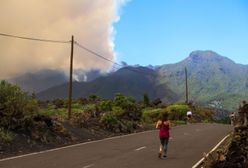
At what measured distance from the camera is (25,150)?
25641mm

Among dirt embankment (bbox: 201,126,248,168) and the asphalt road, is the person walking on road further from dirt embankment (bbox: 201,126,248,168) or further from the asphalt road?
dirt embankment (bbox: 201,126,248,168)

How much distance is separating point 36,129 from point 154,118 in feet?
147

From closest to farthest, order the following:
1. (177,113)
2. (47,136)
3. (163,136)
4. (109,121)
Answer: (163,136) → (47,136) → (109,121) → (177,113)

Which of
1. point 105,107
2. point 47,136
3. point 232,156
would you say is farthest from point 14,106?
point 105,107

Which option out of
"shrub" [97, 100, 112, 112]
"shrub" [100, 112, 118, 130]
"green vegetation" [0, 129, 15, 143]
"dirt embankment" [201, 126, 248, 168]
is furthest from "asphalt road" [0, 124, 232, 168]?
"shrub" [97, 100, 112, 112]

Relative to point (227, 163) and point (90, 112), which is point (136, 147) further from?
point (90, 112)

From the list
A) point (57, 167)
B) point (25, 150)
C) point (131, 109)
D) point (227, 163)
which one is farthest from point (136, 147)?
point (131, 109)

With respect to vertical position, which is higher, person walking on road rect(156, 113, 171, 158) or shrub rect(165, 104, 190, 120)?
shrub rect(165, 104, 190, 120)

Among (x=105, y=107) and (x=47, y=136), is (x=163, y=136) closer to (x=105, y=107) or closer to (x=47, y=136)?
(x=47, y=136)

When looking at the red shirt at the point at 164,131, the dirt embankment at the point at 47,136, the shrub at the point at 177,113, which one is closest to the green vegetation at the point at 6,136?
the dirt embankment at the point at 47,136

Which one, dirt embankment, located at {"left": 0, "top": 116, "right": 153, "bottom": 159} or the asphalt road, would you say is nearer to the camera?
the asphalt road

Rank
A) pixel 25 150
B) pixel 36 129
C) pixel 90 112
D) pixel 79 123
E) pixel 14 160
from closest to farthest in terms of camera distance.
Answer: pixel 14 160 → pixel 25 150 → pixel 36 129 → pixel 79 123 → pixel 90 112

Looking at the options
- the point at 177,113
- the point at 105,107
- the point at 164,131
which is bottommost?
the point at 164,131

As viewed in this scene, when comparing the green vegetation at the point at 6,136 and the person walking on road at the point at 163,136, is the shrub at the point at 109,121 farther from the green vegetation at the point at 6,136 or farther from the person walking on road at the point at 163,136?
the person walking on road at the point at 163,136
